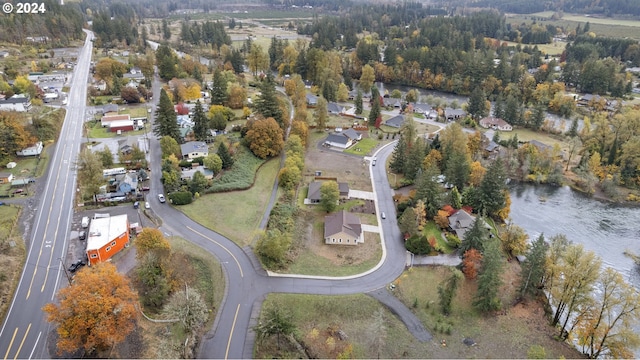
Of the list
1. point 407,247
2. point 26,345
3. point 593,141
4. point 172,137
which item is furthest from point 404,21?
point 26,345

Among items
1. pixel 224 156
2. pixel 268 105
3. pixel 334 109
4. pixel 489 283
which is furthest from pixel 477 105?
pixel 489 283

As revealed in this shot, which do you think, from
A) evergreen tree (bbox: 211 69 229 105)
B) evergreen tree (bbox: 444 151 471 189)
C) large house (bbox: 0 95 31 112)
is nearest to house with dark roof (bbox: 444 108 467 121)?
evergreen tree (bbox: 444 151 471 189)

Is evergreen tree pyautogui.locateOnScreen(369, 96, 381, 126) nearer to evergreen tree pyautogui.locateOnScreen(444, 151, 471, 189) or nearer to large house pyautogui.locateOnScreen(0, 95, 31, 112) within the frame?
evergreen tree pyautogui.locateOnScreen(444, 151, 471, 189)

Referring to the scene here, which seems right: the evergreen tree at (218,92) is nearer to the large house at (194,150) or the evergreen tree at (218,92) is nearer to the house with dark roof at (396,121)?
the large house at (194,150)

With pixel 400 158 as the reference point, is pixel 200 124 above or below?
above

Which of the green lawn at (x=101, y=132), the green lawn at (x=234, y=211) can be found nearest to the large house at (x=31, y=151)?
the green lawn at (x=101, y=132)

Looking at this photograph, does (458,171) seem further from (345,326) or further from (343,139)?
(345,326)

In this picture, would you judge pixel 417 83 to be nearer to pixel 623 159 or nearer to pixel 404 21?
pixel 623 159
